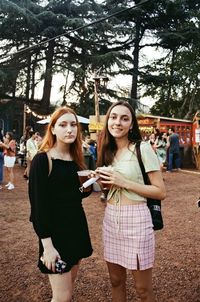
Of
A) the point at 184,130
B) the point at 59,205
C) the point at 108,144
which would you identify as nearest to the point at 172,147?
the point at 184,130

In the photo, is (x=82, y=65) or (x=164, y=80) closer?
(x=82, y=65)

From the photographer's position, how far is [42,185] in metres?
1.67

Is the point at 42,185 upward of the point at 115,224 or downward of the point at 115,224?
upward

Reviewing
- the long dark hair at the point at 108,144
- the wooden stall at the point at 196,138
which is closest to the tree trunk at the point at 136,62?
the wooden stall at the point at 196,138

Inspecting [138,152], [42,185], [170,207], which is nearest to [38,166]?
[42,185]

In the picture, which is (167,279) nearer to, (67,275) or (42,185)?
(67,275)

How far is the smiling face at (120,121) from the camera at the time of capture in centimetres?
198

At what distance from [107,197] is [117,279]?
0.59 m

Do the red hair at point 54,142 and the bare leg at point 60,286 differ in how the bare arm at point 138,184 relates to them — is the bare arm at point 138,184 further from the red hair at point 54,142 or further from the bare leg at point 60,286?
the bare leg at point 60,286

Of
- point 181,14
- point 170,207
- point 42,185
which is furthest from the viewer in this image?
point 181,14

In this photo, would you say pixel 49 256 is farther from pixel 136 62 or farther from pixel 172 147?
pixel 136 62

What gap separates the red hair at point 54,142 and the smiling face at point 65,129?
0.10 ft

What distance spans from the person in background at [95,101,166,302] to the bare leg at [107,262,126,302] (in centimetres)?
5

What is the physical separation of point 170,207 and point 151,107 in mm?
17261
